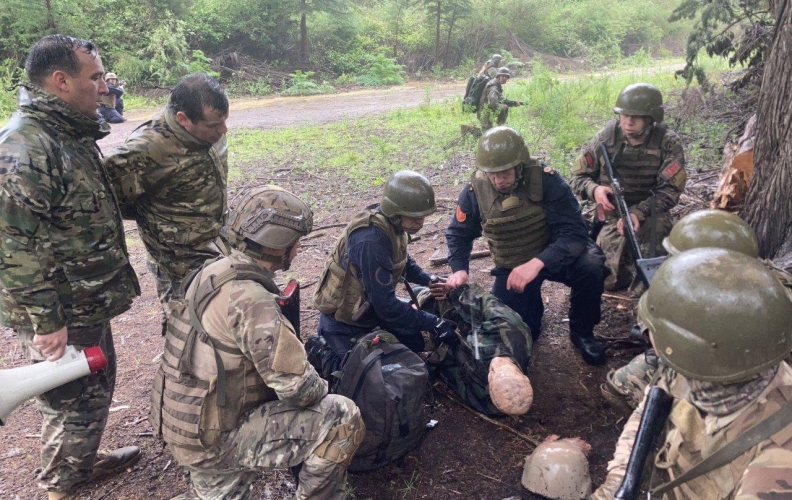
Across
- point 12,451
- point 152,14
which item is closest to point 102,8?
point 152,14

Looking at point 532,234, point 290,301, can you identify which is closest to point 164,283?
point 290,301

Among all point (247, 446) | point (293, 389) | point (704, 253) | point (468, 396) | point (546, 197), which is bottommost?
point (468, 396)

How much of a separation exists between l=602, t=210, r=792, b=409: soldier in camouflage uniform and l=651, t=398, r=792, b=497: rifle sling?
1.19m

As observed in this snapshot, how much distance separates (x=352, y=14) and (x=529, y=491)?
21.9 meters

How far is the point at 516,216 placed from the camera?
4234 mm

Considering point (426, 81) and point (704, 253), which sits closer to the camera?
point (704, 253)

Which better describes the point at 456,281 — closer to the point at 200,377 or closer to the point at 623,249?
the point at 623,249

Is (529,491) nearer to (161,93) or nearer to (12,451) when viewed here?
(12,451)

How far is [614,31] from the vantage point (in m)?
27.2

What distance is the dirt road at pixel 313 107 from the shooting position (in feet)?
43.8

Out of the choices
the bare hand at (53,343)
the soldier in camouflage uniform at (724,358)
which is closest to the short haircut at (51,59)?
the bare hand at (53,343)

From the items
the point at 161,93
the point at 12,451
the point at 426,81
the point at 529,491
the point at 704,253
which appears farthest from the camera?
the point at 426,81

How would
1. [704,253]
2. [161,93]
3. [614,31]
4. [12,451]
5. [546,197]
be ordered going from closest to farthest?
[704,253], [12,451], [546,197], [161,93], [614,31]

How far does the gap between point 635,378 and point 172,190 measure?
304 centimetres
